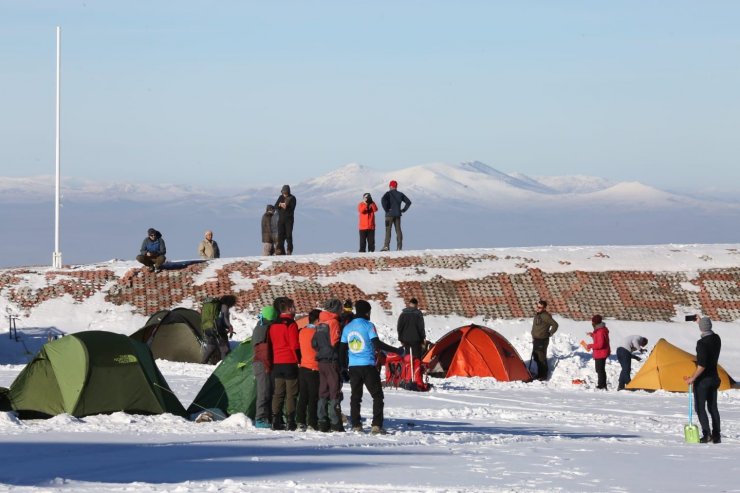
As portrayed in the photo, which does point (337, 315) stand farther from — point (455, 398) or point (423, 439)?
point (455, 398)

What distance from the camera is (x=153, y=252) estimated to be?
3762 centimetres

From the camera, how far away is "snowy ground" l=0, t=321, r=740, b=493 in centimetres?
1287

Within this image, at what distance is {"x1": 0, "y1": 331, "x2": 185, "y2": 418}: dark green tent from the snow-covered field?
15.2 inches

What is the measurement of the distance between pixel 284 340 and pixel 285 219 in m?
22.3

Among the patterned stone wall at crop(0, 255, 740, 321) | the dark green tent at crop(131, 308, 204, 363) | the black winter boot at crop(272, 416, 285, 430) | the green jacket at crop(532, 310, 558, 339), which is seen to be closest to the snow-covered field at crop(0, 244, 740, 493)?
the black winter boot at crop(272, 416, 285, 430)

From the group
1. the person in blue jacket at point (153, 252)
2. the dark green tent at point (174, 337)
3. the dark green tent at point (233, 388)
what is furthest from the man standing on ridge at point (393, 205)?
the dark green tent at point (233, 388)

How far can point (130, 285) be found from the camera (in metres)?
36.6

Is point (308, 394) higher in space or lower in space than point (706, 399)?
higher

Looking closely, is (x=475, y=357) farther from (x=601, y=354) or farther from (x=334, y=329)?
(x=334, y=329)

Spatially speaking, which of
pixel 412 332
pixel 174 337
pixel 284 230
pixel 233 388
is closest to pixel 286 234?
pixel 284 230

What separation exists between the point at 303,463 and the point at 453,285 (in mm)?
23743

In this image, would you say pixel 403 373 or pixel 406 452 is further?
pixel 403 373

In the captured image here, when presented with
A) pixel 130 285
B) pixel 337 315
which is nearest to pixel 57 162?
pixel 130 285

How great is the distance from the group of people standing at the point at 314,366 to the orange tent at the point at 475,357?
11.0 m
